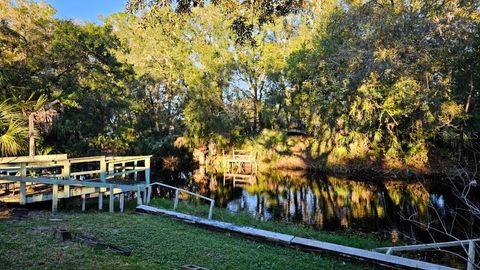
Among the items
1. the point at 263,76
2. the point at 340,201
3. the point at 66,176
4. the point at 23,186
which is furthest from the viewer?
the point at 263,76

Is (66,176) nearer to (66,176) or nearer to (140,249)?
(66,176)

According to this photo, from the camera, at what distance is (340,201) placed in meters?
14.3

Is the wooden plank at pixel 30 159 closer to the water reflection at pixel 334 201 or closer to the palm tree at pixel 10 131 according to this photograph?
the palm tree at pixel 10 131

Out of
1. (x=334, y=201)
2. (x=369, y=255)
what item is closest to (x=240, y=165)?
(x=334, y=201)

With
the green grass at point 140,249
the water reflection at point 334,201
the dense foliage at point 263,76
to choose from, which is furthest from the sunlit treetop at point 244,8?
the water reflection at point 334,201

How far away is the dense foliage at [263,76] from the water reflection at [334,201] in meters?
4.15

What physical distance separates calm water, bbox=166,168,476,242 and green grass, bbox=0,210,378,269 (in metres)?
4.13

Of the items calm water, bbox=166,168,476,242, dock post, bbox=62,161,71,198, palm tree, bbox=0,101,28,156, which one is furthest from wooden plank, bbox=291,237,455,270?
palm tree, bbox=0,101,28,156

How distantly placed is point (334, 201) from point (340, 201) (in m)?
0.24

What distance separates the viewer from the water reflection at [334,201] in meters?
11.1

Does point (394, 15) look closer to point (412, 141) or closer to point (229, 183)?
point (412, 141)

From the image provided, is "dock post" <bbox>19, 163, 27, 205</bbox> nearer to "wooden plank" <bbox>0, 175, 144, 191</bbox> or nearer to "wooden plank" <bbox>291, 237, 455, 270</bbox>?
"wooden plank" <bbox>0, 175, 144, 191</bbox>

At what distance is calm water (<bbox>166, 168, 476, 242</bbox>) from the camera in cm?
1092

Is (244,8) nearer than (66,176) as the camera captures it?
Yes
